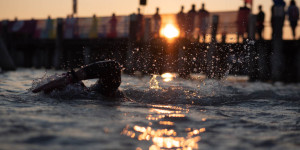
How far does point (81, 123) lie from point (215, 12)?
38.3ft

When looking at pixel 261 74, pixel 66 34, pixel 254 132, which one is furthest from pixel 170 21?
pixel 254 132

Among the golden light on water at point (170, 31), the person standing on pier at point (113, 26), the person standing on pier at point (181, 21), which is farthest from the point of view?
the person standing on pier at point (113, 26)

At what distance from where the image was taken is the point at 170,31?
13.6 m

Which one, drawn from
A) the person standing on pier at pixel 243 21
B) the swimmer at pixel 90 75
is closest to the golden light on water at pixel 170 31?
the person standing on pier at pixel 243 21

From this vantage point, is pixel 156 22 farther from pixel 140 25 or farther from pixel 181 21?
pixel 181 21

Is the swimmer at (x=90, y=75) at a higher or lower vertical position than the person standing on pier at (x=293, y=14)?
lower

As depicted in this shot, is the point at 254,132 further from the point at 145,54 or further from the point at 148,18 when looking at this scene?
the point at 145,54

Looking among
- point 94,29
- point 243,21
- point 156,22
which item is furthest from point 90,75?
point 94,29

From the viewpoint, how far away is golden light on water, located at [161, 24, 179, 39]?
1350 centimetres

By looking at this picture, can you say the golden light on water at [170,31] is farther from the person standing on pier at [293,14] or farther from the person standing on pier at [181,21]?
the person standing on pier at [293,14]

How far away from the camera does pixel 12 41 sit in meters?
21.7

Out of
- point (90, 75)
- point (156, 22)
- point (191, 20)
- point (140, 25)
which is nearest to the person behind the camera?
point (90, 75)

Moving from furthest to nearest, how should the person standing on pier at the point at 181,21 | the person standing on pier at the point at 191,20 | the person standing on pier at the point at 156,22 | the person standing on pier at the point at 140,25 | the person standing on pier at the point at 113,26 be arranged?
the person standing on pier at the point at 113,26, the person standing on pier at the point at 140,25, the person standing on pier at the point at 156,22, the person standing on pier at the point at 181,21, the person standing on pier at the point at 191,20

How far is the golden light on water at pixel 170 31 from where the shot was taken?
13.5 meters
